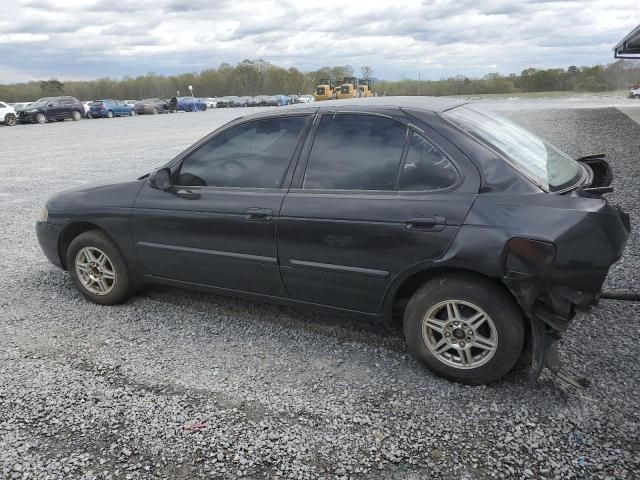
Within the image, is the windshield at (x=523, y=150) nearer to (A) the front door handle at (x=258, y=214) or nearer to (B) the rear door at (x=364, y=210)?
(B) the rear door at (x=364, y=210)

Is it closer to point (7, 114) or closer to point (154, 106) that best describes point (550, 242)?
point (7, 114)

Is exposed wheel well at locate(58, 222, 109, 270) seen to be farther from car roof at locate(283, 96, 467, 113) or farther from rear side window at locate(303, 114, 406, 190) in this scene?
rear side window at locate(303, 114, 406, 190)

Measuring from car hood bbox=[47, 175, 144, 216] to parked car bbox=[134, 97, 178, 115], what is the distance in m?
43.5

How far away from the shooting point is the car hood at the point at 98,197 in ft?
13.9

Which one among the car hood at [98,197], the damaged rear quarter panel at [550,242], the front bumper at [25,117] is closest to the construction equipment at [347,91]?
the front bumper at [25,117]

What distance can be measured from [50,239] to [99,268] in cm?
60

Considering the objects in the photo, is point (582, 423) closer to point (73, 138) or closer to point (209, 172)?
point (209, 172)

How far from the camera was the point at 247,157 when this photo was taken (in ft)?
12.5

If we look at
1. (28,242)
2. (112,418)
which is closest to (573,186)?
(112,418)

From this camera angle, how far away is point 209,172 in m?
3.94

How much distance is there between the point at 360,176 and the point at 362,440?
1.57m

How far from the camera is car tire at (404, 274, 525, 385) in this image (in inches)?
116

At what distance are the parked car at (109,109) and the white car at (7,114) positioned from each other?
26.0ft

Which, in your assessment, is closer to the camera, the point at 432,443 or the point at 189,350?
the point at 432,443
